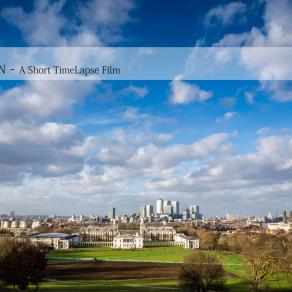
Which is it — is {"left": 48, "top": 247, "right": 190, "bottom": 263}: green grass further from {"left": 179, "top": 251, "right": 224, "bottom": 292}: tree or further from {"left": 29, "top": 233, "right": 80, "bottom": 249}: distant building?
{"left": 179, "top": 251, "right": 224, "bottom": 292}: tree

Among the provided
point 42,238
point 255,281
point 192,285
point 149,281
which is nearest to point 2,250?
point 149,281

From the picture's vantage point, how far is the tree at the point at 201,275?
52750mm

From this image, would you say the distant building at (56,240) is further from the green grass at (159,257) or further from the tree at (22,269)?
the tree at (22,269)

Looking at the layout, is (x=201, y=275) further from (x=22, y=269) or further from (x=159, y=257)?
(x=159, y=257)

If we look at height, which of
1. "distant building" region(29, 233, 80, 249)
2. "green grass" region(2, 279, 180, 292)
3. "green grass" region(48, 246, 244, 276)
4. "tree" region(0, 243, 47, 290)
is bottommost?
"green grass" region(2, 279, 180, 292)

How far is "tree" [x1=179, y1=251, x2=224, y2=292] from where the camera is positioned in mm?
52750

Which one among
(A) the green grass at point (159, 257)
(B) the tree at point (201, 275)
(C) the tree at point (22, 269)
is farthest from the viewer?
(A) the green grass at point (159, 257)

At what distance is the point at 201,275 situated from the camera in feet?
173

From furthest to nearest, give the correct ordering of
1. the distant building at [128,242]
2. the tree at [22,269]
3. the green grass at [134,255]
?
the distant building at [128,242] < the green grass at [134,255] < the tree at [22,269]

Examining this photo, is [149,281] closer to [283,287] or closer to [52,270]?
[283,287]

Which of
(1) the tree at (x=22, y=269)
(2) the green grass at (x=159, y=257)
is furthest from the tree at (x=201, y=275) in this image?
(2) the green grass at (x=159, y=257)

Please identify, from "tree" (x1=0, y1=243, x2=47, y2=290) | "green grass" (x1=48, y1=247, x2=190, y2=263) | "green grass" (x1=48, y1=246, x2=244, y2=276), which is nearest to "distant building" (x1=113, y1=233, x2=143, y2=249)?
"green grass" (x1=48, y1=247, x2=190, y2=263)

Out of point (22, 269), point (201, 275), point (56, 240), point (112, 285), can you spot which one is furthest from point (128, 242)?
point (201, 275)

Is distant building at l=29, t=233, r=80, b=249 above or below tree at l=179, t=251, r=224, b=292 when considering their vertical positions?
above
